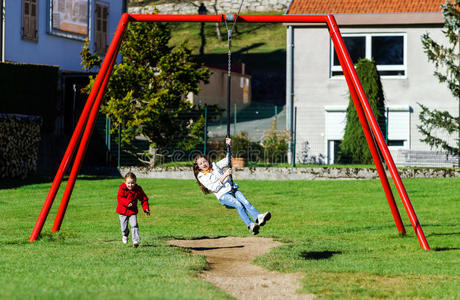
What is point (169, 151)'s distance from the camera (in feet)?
85.4

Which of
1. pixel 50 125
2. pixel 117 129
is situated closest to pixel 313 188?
pixel 117 129

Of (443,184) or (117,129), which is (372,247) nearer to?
(443,184)

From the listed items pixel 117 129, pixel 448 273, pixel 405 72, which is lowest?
pixel 448 273

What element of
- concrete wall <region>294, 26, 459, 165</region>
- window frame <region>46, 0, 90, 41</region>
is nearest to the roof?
concrete wall <region>294, 26, 459, 165</region>

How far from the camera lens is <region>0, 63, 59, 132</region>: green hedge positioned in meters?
24.3

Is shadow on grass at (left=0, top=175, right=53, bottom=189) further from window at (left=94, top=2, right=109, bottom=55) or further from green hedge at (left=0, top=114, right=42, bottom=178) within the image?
window at (left=94, top=2, right=109, bottom=55)

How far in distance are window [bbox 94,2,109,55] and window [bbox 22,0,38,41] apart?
340 centimetres

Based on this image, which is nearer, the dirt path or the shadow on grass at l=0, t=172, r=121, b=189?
the dirt path

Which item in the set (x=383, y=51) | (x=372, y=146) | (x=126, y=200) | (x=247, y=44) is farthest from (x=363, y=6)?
(x=247, y=44)

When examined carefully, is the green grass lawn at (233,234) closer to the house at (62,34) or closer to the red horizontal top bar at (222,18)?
the red horizontal top bar at (222,18)

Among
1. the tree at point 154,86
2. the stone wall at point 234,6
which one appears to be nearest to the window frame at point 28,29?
the tree at point 154,86

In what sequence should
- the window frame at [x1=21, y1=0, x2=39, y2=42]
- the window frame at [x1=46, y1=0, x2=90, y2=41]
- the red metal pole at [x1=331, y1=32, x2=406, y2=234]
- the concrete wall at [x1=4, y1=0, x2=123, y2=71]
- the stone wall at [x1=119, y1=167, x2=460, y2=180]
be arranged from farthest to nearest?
the window frame at [x1=46, y1=0, x2=90, y2=41]
the window frame at [x1=21, y1=0, x2=39, y2=42]
the concrete wall at [x1=4, y1=0, x2=123, y2=71]
the stone wall at [x1=119, y1=167, x2=460, y2=180]
the red metal pole at [x1=331, y1=32, x2=406, y2=234]

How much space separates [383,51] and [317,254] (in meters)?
19.1

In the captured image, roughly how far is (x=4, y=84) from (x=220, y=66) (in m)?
32.0
